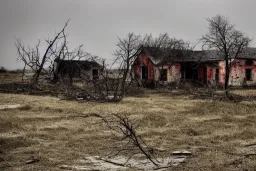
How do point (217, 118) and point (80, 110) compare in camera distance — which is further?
point (80, 110)

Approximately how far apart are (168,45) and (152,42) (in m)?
4.47

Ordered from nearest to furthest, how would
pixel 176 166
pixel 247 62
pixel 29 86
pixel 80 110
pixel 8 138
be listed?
1. pixel 176 166
2. pixel 8 138
3. pixel 80 110
4. pixel 29 86
5. pixel 247 62

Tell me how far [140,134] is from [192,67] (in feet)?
92.1

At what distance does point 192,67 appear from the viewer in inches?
1457

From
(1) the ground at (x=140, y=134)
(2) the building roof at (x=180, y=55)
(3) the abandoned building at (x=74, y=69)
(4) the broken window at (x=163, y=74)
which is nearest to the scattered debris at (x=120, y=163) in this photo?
(1) the ground at (x=140, y=134)

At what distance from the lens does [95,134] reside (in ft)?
32.4

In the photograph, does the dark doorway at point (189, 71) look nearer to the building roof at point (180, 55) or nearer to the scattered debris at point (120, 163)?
the building roof at point (180, 55)

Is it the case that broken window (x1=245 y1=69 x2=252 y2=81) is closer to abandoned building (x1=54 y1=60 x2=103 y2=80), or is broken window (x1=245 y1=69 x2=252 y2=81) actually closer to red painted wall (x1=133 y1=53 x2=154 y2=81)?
red painted wall (x1=133 y1=53 x2=154 y2=81)

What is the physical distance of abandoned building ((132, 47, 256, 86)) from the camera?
3484cm

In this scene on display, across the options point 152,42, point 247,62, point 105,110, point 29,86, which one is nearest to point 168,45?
point 152,42

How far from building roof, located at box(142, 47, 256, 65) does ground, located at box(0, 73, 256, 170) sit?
21062 millimetres

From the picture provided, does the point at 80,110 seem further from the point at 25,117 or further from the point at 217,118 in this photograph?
the point at 217,118

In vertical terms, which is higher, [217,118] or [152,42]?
[152,42]

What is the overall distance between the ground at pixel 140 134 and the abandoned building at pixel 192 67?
20784 mm
